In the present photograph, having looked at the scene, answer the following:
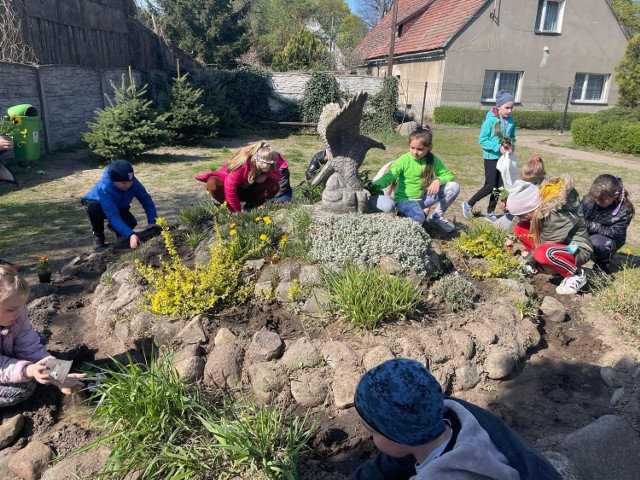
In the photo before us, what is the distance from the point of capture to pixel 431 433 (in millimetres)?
1434

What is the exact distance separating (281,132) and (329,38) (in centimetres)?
2771

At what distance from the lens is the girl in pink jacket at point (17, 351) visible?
8.70 feet

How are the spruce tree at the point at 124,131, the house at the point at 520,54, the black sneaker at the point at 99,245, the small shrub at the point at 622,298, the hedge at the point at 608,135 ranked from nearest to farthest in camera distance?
1. the small shrub at the point at 622,298
2. the black sneaker at the point at 99,245
3. the spruce tree at the point at 124,131
4. the hedge at the point at 608,135
5. the house at the point at 520,54

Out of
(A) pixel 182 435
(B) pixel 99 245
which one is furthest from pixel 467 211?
(A) pixel 182 435

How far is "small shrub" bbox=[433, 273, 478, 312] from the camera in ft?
12.0

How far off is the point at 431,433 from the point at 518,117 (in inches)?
859

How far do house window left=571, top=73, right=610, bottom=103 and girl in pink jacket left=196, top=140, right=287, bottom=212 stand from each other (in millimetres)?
22925

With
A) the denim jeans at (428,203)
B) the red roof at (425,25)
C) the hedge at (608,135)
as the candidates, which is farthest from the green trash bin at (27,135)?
the red roof at (425,25)

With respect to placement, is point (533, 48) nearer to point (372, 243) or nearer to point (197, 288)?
point (372, 243)

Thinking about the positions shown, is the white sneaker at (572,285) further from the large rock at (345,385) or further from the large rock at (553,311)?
the large rock at (345,385)

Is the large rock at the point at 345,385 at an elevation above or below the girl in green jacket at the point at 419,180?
below

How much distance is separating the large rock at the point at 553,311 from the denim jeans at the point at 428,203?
141 centimetres

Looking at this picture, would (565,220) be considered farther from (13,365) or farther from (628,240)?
(13,365)

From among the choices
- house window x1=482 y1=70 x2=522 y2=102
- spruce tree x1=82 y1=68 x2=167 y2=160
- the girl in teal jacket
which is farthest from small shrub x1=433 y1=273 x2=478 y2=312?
house window x1=482 y1=70 x2=522 y2=102
